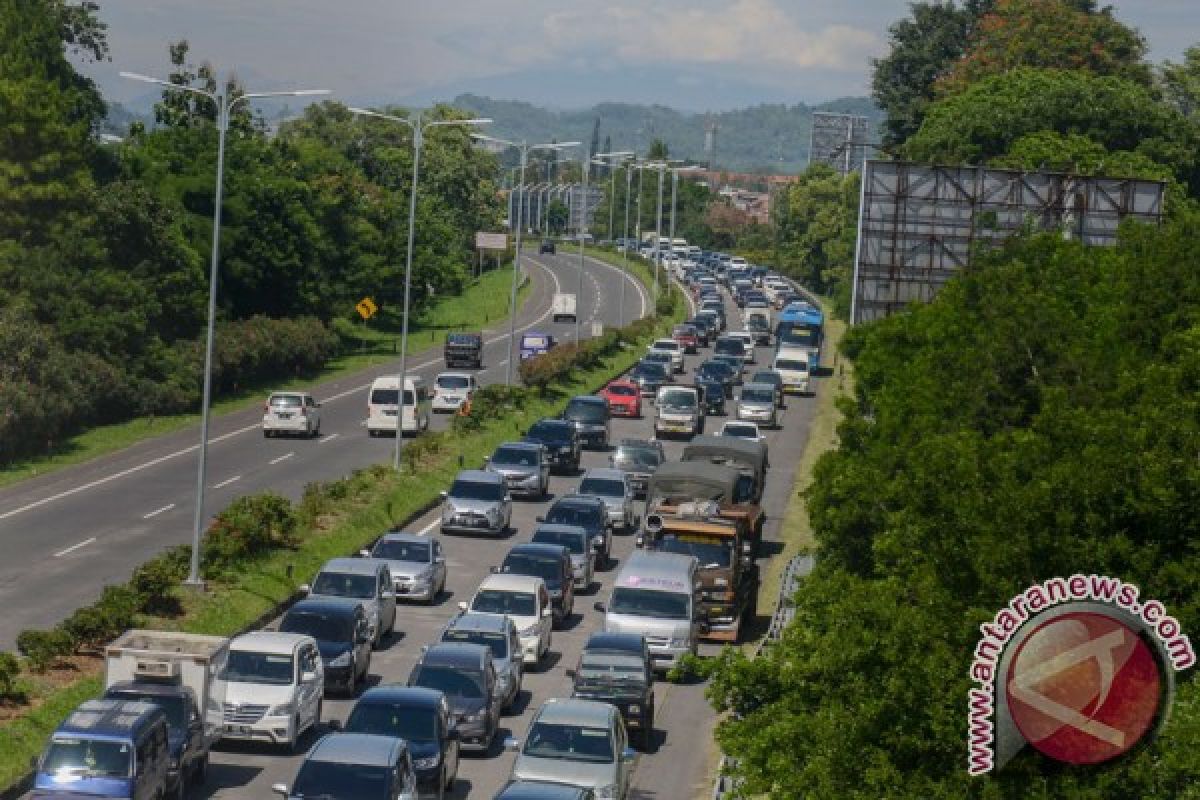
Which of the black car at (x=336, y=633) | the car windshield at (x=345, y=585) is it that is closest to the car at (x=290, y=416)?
A: the car windshield at (x=345, y=585)

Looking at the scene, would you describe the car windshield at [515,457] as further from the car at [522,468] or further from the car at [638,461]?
the car at [638,461]

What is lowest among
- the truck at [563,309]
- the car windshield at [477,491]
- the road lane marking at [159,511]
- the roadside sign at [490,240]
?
the road lane marking at [159,511]

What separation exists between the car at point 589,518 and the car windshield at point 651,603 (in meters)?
10.0

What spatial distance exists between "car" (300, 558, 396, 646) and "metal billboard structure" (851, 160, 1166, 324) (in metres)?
20.7

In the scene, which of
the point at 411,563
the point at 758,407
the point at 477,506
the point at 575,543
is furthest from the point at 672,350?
the point at 411,563

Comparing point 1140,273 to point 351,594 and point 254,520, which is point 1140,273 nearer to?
point 351,594

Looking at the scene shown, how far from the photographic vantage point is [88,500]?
5578 cm

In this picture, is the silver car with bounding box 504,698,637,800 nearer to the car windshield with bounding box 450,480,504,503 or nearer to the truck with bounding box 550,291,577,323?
the car windshield with bounding box 450,480,504,503

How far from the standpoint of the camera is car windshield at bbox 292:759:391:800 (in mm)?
26156

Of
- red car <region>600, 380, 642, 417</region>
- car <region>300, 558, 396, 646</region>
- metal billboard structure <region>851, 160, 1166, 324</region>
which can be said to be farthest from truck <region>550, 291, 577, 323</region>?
car <region>300, 558, 396, 646</region>

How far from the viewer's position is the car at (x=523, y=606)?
40094 mm

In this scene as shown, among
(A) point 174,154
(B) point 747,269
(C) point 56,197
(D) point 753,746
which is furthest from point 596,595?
(B) point 747,269

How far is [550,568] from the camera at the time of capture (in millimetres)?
44312

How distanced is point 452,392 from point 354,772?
53.0 metres
